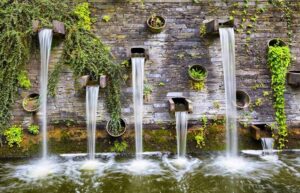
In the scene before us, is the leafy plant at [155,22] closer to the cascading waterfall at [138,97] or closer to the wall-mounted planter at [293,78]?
the cascading waterfall at [138,97]

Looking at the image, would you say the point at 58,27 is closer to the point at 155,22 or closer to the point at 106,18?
the point at 106,18

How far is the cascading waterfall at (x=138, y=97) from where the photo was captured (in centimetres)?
691

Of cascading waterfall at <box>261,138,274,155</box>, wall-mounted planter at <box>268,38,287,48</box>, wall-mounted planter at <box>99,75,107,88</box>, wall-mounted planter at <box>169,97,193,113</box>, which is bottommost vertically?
cascading waterfall at <box>261,138,274,155</box>

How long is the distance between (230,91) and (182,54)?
1.41m

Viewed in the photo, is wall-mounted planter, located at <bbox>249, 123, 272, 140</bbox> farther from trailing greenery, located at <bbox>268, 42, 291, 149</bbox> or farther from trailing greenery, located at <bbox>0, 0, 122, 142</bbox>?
trailing greenery, located at <bbox>0, 0, 122, 142</bbox>

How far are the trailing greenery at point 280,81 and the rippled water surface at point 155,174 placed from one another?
596 millimetres

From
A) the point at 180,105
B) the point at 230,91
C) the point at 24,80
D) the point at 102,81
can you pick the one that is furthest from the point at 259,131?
the point at 24,80

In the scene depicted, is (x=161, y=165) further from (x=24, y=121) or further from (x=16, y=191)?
(x=24, y=121)

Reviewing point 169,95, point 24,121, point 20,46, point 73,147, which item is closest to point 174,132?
point 169,95

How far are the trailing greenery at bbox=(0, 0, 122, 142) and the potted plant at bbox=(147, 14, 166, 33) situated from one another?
1.15 meters

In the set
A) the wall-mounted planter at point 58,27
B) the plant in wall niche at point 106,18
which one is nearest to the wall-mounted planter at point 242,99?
the plant in wall niche at point 106,18

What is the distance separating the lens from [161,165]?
6.39 metres

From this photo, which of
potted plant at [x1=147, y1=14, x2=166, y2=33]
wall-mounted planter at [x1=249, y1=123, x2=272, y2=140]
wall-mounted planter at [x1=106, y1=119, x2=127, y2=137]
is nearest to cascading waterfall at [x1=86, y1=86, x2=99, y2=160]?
wall-mounted planter at [x1=106, y1=119, x2=127, y2=137]

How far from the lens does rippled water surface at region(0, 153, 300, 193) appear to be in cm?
535
